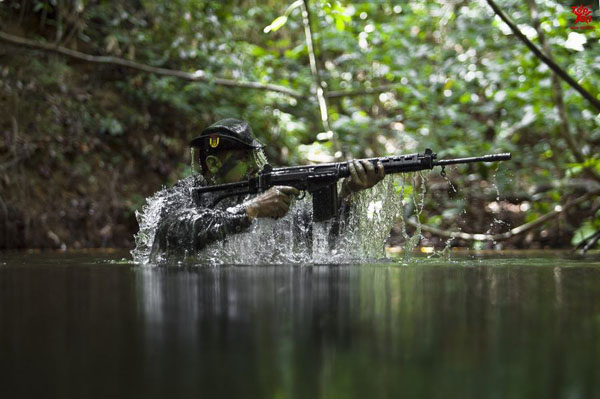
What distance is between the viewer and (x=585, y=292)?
3182mm

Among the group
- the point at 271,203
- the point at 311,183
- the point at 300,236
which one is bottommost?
the point at 300,236

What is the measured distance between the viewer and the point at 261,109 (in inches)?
489

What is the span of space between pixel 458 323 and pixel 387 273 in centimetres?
210

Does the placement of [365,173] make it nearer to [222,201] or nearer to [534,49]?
[222,201]

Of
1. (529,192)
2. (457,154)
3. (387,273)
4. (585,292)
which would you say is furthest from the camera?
(529,192)

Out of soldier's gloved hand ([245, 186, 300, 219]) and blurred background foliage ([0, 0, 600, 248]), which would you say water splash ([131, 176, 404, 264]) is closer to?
soldier's gloved hand ([245, 186, 300, 219])

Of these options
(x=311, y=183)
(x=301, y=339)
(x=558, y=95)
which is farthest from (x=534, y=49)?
(x=301, y=339)

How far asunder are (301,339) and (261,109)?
35.1ft

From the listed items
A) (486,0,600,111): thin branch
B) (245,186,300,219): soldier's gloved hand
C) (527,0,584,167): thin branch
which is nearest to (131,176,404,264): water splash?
(245,186,300,219): soldier's gloved hand

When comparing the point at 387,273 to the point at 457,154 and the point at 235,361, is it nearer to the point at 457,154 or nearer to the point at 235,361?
the point at 235,361

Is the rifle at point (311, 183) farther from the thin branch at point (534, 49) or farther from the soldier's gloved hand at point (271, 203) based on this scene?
the thin branch at point (534, 49)

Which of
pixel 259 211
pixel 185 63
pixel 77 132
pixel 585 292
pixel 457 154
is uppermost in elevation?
pixel 185 63

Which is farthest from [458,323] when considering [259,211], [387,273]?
[259,211]

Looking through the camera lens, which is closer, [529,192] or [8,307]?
[8,307]
